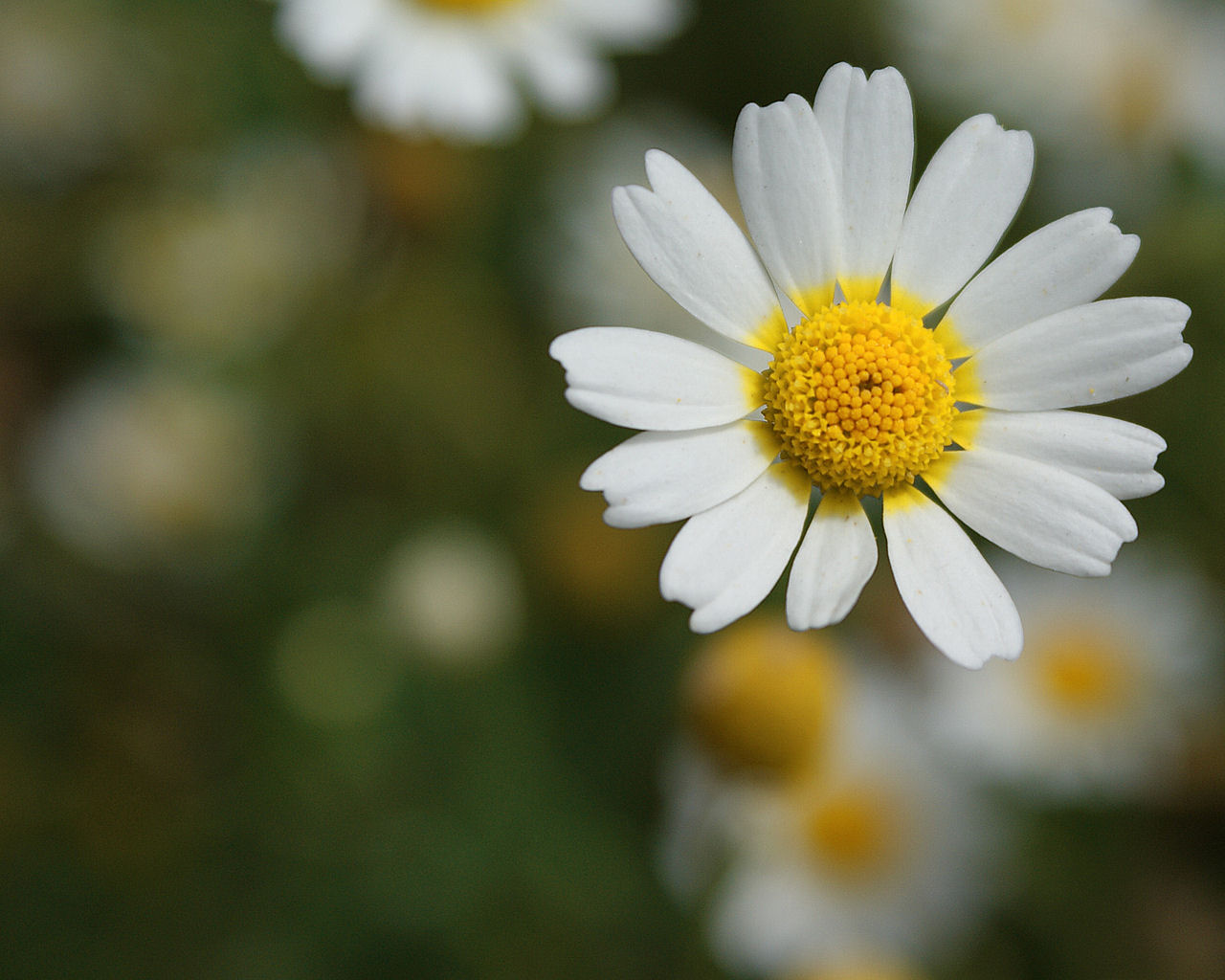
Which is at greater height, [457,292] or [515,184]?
[515,184]

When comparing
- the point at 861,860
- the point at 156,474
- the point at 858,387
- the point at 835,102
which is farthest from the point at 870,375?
the point at 156,474

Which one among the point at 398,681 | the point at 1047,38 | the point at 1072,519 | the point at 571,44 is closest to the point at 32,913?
the point at 398,681

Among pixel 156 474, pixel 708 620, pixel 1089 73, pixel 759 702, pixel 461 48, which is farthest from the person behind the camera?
pixel 1089 73

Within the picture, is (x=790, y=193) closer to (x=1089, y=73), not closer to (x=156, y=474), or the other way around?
(x=156, y=474)

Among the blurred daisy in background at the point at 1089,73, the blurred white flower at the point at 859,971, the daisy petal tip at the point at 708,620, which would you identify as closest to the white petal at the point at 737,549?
the daisy petal tip at the point at 708,620

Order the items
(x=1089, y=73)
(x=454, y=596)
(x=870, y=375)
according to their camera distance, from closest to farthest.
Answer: (x=870, y=375), (x=454, y=596), (x=1089, y=73)

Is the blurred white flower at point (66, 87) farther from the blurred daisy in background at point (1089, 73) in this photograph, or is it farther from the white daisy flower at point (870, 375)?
the white daisy flower at point (870, 375)

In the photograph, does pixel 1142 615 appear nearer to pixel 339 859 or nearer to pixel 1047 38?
pixel 1047 38

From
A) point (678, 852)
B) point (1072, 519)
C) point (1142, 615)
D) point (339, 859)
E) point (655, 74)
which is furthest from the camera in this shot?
point (655, 74)
